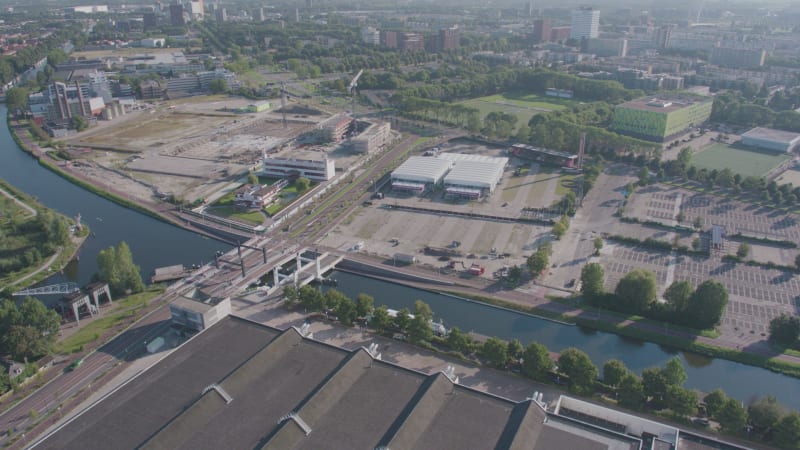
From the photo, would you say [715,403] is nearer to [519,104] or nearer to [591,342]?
[591,342]

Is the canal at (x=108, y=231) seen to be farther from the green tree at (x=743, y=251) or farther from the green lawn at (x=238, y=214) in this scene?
the green tree at (x=743, y=251)

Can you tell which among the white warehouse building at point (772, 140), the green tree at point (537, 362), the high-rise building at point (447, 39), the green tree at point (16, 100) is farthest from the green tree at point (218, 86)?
the green tree at point (537, 362)

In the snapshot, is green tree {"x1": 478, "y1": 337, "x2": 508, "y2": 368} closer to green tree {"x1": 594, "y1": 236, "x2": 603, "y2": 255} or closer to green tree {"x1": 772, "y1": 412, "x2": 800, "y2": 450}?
green tree {"x1": 772, "y1": 412, "x2": 800, "y2": 450}

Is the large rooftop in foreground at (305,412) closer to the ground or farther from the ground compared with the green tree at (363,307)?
farther from the ground

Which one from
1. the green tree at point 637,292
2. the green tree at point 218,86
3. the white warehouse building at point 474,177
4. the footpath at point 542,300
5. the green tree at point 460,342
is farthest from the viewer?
the green tree at point 218,86

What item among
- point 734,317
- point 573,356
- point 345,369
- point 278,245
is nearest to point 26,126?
point 278,245

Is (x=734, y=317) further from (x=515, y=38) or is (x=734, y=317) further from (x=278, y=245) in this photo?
(x=515, y=38)
